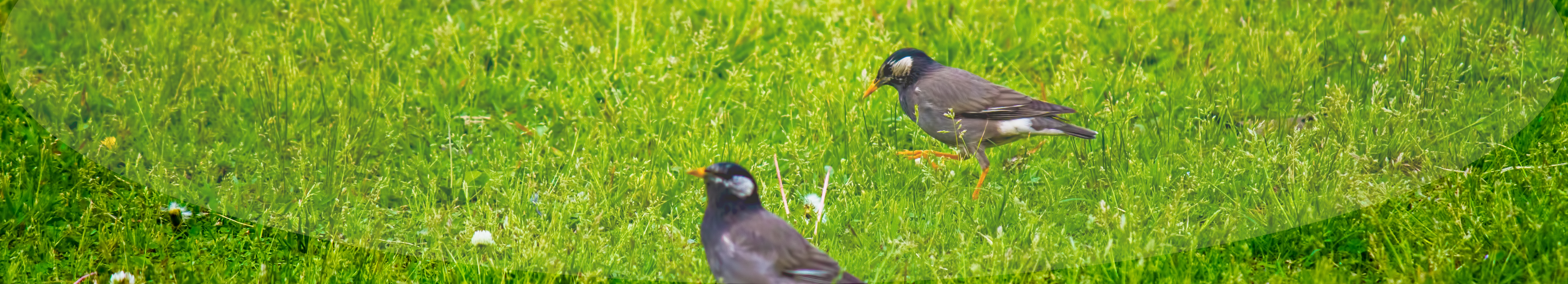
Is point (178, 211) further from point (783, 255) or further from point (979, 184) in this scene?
point (979, 184)

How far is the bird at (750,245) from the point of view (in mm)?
3531

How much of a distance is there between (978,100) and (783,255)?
196 cm

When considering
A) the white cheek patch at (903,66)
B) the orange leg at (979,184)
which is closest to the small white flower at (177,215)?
the white cheek patch at (903,66)

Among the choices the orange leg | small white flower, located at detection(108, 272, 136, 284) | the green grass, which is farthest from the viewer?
the orange leg

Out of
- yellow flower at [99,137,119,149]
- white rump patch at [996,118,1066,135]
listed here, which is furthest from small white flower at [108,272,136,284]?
white rump patch at [996,118,1066,135]

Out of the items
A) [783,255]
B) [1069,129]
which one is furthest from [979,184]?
[783,255]

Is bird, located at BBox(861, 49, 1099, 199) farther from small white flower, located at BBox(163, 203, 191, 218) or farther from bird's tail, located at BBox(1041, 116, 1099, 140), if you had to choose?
small white flower, located at BBox(163, 203, 191, 218)

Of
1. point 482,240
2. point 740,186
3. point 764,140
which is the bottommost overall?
point 764,140

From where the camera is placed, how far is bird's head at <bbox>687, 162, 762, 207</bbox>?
3533 mm

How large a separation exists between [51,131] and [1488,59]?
7.28 m

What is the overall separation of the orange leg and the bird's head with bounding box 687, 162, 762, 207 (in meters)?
1.62

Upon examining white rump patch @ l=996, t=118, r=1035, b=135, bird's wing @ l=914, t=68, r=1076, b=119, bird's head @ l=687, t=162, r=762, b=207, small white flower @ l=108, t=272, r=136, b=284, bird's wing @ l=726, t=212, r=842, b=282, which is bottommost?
small white flower @ l=108, t=272, r=136, b=284

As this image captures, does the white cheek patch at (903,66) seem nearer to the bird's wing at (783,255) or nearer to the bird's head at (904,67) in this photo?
the bird's head at (904,67)

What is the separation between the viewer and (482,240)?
174 inches
